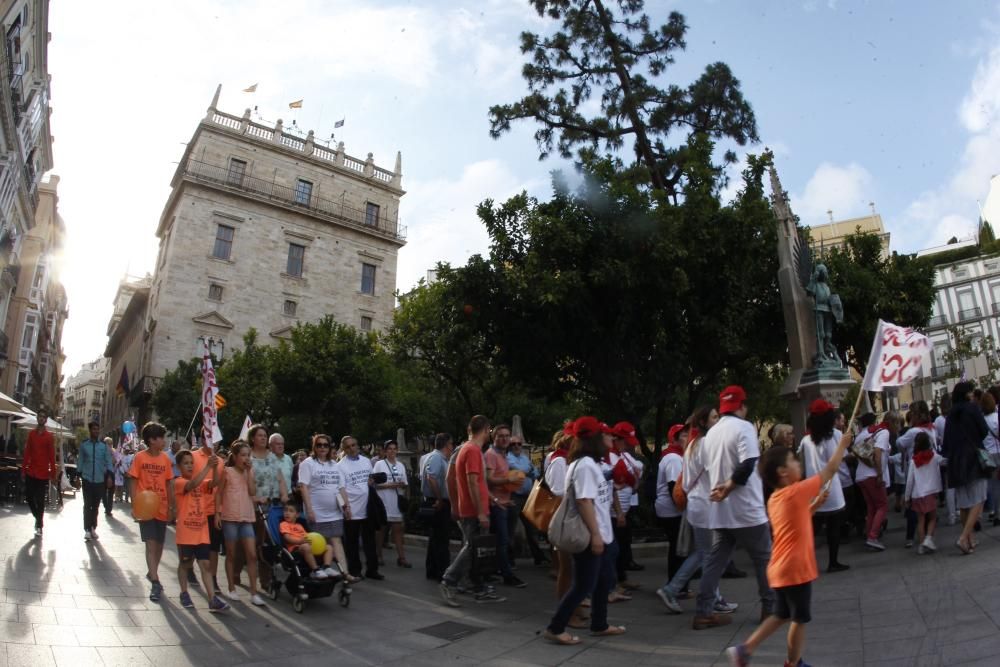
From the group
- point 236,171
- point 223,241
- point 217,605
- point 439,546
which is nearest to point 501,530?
point 439,546

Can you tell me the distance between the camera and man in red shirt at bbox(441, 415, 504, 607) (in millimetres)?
6414

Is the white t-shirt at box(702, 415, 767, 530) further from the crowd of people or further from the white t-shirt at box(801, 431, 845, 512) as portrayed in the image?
the white t-shirt at box(801, 431, 845, 512)

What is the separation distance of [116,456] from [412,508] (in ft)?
36.1

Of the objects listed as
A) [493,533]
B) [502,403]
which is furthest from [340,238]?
[493,533]

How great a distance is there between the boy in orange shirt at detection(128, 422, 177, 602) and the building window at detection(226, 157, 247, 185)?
33.0 m

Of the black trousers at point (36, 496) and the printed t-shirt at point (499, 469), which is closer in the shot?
the printed t-shirt at point (499, 469)

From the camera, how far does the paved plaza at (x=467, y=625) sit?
452 centimetres

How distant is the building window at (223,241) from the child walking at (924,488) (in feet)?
114

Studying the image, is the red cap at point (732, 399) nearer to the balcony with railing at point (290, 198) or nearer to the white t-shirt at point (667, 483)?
the white t-shirt at point (667, 483)

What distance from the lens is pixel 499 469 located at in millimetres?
7488

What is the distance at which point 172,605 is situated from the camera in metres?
6.34

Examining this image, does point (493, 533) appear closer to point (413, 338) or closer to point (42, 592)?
point (42, 592)

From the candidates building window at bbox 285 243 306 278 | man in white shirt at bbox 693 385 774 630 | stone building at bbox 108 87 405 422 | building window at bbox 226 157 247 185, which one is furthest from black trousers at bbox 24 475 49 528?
building window at bbox 226 157 247 185

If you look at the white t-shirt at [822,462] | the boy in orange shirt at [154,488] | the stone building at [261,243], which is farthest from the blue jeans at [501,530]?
the stone building at [261,243]
